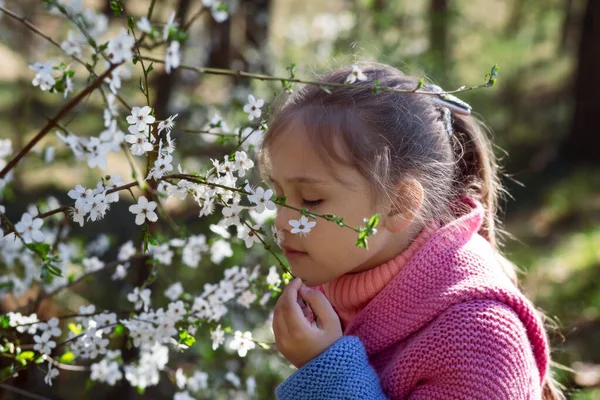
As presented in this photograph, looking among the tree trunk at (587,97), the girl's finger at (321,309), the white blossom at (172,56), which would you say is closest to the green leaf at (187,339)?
the girl's finger at (321,309)

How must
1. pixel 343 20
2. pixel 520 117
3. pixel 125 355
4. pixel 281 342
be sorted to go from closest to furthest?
pixel 281 342 < pixel 125 355 < pixel 343 20 < pixel 520 117

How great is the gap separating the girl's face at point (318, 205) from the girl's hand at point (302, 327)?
4cm

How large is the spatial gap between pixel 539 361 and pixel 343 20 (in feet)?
13.1

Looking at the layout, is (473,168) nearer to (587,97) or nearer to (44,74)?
(44,74)

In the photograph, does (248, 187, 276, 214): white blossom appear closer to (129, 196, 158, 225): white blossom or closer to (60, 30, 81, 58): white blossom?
(129, 196, 158, 225): white blossom

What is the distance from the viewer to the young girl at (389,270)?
1417mm

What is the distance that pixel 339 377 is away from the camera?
56.1 inches

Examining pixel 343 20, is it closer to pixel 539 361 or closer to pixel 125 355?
pixel 125 355

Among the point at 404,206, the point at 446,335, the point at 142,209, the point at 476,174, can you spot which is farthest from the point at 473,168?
the point at 142,209

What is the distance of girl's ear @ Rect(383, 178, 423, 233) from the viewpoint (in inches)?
61.6

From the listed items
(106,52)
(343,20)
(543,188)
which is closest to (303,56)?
(343,20)

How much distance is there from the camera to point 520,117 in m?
8.55

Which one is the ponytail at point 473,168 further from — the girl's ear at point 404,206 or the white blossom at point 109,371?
the white blossom at point 109,371

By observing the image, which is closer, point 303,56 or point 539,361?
point 539,361
